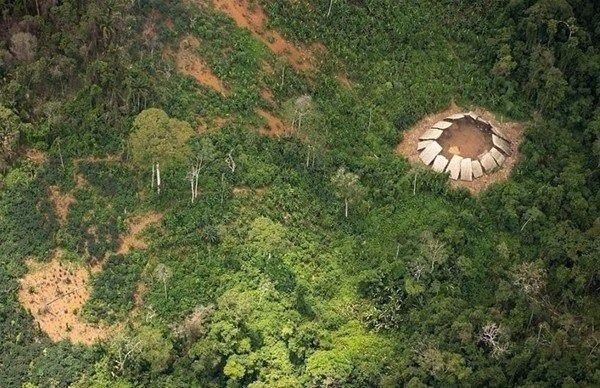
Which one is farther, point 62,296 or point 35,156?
point 35,156

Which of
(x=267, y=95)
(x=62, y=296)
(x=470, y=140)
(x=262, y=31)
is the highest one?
(x=262, y=31)

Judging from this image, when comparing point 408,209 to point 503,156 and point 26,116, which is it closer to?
point 503,156

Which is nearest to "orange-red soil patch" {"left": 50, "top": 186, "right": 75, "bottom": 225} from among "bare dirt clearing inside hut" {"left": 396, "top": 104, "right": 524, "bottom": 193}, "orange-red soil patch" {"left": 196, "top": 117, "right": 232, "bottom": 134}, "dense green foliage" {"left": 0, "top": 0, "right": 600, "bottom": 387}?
"dense green foliage" {"left": 0, "top": 0, "right": 600, "bottom": 387}

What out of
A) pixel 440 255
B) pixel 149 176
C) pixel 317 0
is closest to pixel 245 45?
pixel 317 0

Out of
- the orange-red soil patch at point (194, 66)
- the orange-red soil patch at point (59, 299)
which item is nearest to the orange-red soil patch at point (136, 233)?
the orange-red soil patch at point (59, 299)

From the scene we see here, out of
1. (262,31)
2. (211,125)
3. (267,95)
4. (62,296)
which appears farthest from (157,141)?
(262,31)

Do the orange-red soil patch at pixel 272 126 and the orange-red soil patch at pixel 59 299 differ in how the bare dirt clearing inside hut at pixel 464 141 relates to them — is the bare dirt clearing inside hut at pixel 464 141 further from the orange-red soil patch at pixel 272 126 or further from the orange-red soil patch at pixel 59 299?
the orange-red soil patch at pixel 59 299

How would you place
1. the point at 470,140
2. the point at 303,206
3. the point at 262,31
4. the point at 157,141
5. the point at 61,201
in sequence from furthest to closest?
the point at 262,31 < the point at 470,140 < the point at 303,206 < the point at 61,201 < the point at 157,141

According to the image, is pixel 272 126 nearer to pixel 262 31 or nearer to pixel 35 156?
pixel 262 31
